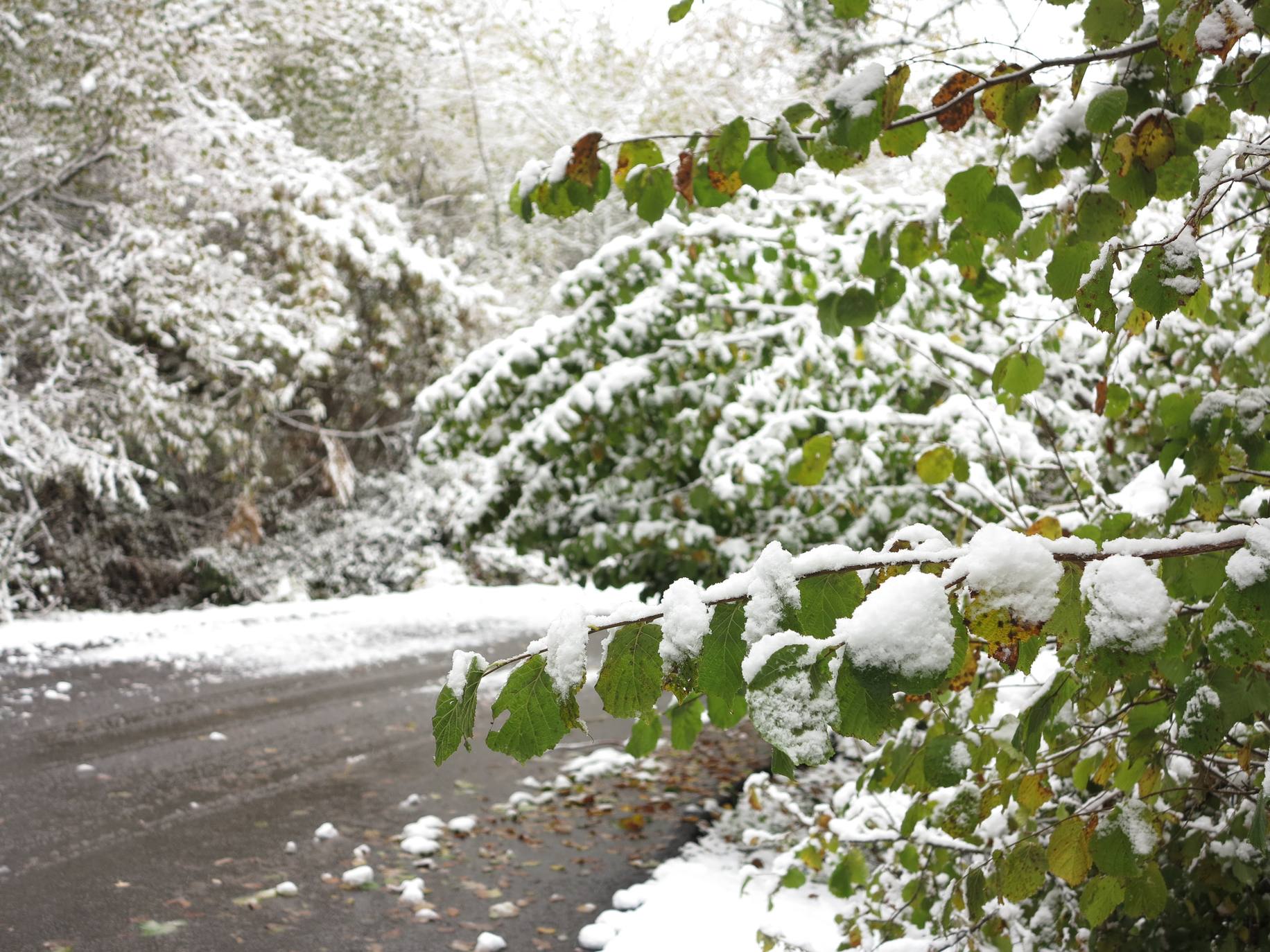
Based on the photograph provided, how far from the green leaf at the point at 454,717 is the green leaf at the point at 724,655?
12.3 inches

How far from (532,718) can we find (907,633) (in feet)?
1.62

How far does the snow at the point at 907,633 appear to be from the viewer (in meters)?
0.98

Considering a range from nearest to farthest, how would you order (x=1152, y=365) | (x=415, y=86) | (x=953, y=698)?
(x=953, y=698), (x=1152, y=365), (x=415, y=86)

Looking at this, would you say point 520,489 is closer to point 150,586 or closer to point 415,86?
point 150,586

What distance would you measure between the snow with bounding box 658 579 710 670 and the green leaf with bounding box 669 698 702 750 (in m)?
0.81

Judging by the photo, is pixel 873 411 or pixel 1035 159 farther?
pixel 873 411

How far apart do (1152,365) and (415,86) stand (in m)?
18.0

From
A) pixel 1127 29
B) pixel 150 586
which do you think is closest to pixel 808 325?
pixel 1127 29

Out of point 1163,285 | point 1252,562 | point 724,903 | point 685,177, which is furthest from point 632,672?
point 724,903

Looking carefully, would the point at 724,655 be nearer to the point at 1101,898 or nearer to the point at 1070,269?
the point at 1101,898

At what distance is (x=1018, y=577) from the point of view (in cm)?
102

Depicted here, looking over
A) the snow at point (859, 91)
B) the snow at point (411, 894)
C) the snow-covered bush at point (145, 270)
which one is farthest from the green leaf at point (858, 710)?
the snow-covered bush at point (145, 270)

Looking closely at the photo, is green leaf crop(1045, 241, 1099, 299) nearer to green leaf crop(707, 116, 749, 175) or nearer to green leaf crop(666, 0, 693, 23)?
green leaf crop(707, 116, 749, 175)

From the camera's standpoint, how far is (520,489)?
5.70m
